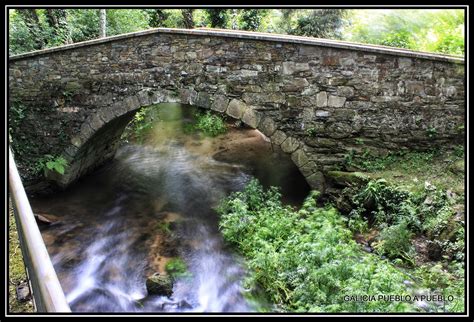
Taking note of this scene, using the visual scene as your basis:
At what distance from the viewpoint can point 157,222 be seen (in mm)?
6973

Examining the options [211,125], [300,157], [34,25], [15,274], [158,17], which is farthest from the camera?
[158,17]

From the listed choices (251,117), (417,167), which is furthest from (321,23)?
(417,167)

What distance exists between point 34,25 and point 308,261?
9.48m

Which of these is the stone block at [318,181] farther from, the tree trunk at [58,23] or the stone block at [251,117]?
the tree trunk at [58,23]

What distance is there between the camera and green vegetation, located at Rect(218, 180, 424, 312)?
374 centimetres

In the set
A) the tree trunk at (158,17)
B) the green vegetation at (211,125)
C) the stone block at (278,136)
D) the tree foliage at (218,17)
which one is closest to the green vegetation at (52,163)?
the stone block at (278,136)

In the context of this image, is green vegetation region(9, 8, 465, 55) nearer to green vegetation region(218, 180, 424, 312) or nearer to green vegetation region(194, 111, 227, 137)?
green vegetation region(194, 111, 227, 137)

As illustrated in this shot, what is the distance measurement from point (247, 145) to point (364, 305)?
8121 mm

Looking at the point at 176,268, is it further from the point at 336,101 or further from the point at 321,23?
the point at 321,23

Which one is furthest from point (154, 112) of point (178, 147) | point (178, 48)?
point (178, 48)

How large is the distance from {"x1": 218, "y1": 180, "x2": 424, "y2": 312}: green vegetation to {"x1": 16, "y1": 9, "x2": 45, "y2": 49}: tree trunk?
24.4ft

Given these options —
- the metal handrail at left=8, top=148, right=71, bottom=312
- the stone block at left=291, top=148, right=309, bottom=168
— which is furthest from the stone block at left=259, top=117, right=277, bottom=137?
the metal handrail at left=8, top=148, right=71, bottom=312

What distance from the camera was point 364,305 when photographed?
11.6ft

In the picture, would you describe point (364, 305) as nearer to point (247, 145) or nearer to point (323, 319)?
point (323, 319)
